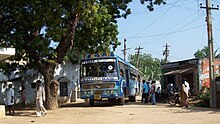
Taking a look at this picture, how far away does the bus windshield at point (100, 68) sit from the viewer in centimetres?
2141

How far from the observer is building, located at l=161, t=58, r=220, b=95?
26655mm

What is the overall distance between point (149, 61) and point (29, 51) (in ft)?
266

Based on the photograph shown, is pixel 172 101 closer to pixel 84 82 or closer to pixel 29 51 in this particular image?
pixel 84 82

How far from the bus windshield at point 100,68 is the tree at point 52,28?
1.19 m

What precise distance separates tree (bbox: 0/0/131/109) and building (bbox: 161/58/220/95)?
801cm

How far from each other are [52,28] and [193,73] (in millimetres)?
14250

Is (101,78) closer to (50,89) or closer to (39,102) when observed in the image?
(50,89)

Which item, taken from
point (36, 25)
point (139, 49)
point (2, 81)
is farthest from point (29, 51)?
point (139, 49)

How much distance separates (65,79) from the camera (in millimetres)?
32781

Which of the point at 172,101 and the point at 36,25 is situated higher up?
the point at 36,25

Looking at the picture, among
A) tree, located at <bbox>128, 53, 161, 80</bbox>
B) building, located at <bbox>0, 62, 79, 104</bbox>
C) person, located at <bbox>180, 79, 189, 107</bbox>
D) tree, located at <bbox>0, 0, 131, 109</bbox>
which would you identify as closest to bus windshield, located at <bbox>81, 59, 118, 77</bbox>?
tree, located at <bbox>0, 0, 131, 109</bbox>

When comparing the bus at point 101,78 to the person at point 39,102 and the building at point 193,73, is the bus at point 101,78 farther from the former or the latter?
the building at point 193,73

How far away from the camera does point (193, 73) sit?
90.3 feet

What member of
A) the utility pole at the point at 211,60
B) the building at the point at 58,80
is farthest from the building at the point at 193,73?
the building at the point at 58,80
